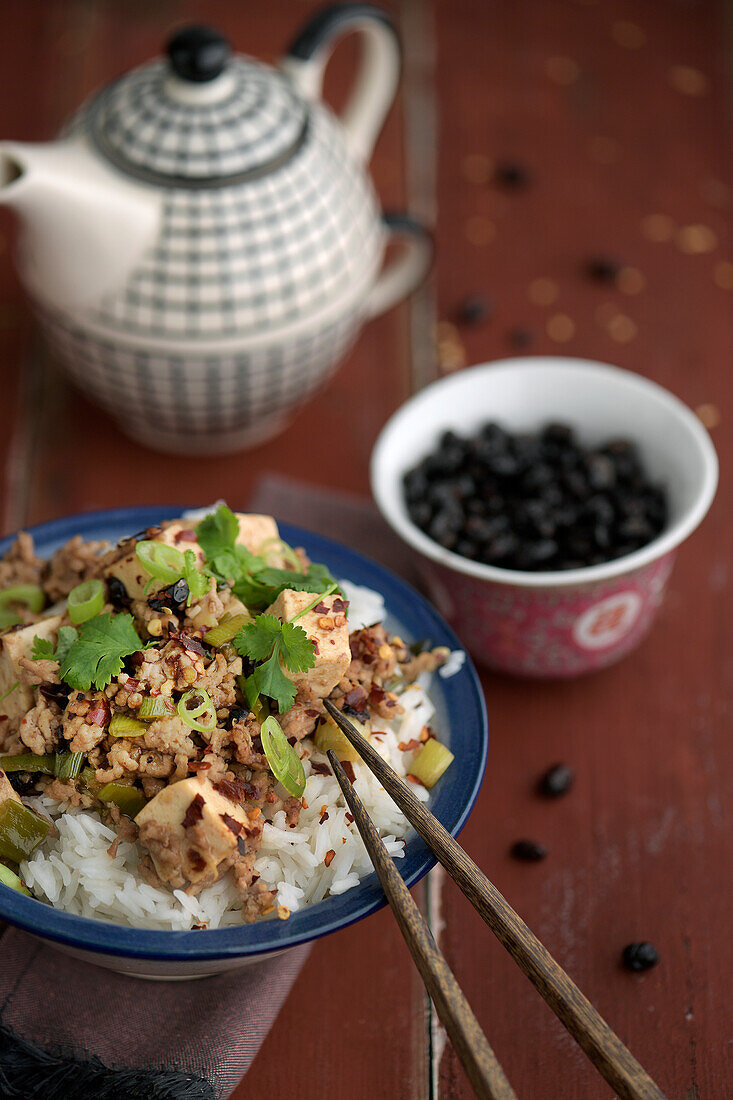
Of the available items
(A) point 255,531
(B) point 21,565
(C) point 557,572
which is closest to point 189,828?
(A) point 255,531

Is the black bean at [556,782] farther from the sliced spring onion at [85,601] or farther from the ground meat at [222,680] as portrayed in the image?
the sliced spring onion at [85,601]

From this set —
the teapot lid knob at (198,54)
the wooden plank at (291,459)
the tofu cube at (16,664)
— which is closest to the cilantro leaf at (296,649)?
the tofu cube at (16,664)

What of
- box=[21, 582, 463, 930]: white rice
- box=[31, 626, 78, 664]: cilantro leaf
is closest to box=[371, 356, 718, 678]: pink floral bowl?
box=[21, 582, 463, 930]: white rice

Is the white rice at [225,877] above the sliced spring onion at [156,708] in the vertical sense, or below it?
below

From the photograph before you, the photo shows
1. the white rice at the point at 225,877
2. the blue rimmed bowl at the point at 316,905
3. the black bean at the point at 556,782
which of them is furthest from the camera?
the black bean at the point at 556,782

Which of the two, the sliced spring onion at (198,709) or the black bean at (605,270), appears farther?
the black bean at (605,270)

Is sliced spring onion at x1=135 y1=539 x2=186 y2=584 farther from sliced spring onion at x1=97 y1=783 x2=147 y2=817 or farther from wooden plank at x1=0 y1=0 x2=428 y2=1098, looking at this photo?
wooden plank at x1=0 y1=0 x2=428 y2=1098

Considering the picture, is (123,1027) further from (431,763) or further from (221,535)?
(221,535)

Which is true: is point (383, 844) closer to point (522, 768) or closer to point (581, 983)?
point (581, 983)
